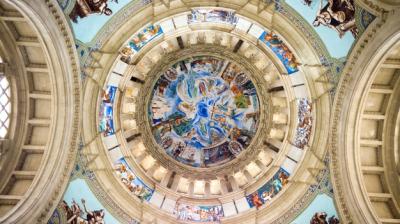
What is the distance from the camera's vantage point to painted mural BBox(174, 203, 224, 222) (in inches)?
734

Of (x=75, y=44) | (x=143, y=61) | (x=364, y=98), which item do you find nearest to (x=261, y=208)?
(x=364, y=98)

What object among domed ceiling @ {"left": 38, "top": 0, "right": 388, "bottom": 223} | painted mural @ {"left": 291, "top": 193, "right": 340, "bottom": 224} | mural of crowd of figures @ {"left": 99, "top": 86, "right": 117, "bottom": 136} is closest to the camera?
domed ceiling @ {"left": 38, "top": 0, "right": 388, "bottom": 223}

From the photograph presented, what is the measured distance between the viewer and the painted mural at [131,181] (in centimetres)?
1817

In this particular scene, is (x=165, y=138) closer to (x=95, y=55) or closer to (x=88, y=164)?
(x=88, y=164)

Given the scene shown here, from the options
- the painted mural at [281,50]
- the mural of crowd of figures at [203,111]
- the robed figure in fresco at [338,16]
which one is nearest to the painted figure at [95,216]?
the mural of crowd of figures at [203,111]

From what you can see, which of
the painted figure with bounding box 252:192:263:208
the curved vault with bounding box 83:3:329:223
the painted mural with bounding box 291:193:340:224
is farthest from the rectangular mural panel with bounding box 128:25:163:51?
the painted mural with bounding box 291:193:340:224

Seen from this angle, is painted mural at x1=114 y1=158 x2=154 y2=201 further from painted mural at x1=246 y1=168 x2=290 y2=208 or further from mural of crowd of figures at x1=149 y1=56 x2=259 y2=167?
painted mural at x1=246 y1=168 x2=290 y2=208

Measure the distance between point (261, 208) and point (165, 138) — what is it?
7.44 metres

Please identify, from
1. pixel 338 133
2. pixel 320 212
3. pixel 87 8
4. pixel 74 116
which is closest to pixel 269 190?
pixel 320 212

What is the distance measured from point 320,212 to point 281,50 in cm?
739

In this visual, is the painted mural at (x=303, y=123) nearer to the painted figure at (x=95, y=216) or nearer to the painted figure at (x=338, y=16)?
the painted figure at (x=338, y=16)

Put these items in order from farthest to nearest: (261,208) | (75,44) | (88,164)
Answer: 1. (261,208)
2. (88,164)
3. (75,44)

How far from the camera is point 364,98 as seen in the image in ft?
46.9

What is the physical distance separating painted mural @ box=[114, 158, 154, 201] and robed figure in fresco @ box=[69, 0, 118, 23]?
7389 mm
